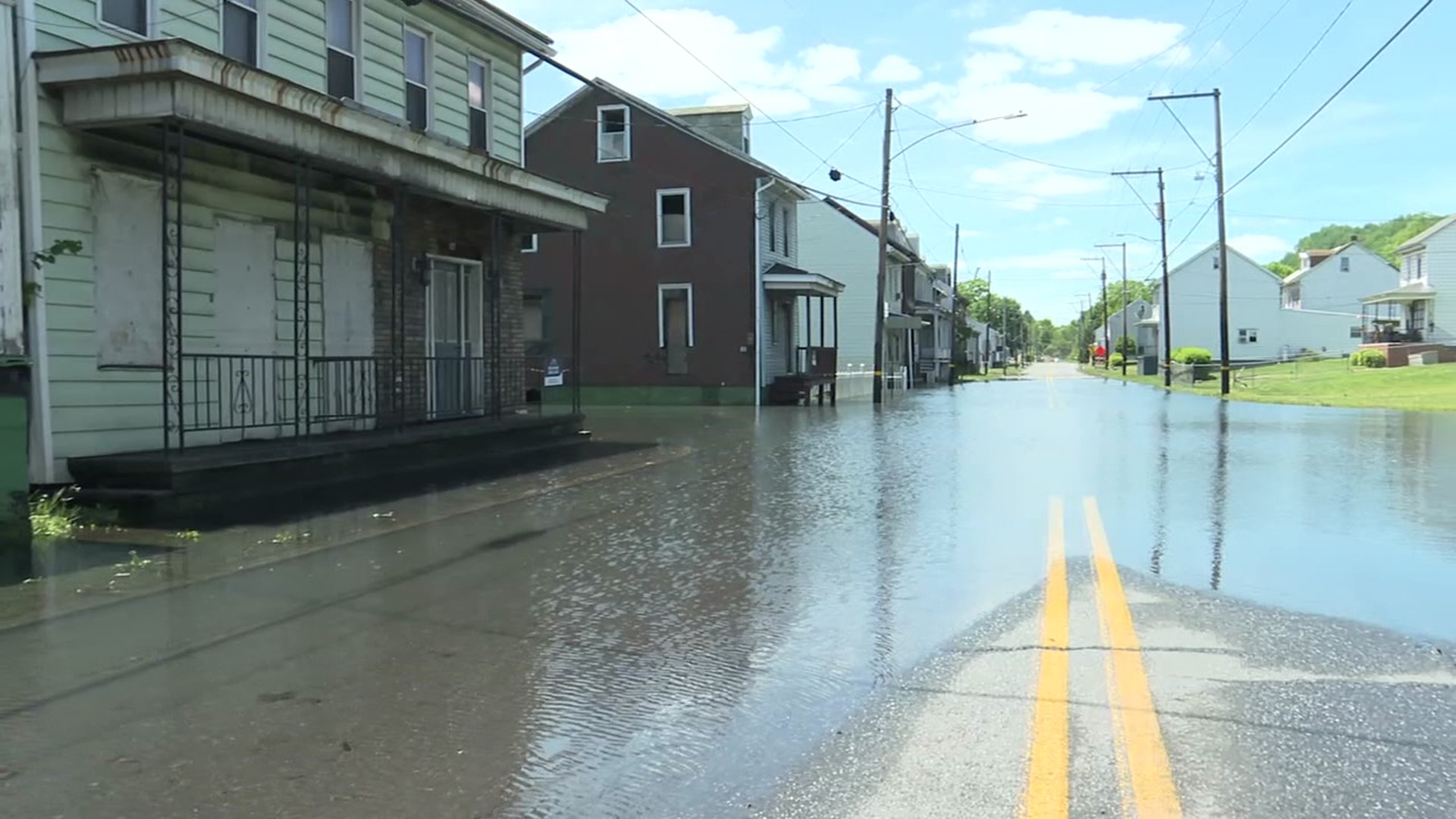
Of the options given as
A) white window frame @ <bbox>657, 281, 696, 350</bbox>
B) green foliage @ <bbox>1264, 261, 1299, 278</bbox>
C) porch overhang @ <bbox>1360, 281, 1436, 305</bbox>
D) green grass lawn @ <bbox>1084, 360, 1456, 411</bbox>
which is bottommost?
green grass lawn @ <bbox>1084, 360, 1456, 411</bbox>

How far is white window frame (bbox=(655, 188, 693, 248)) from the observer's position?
33062 millimetres

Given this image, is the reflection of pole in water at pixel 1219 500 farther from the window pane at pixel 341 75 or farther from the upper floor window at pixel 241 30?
the window pane at pixel 341 75

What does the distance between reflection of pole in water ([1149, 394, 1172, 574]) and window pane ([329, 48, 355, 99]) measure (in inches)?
419

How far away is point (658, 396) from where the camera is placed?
1309 inches

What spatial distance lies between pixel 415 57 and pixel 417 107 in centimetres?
70

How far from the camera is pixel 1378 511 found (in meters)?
10.6

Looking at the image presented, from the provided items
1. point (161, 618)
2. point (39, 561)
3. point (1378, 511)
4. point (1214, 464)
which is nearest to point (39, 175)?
point (39, 561)

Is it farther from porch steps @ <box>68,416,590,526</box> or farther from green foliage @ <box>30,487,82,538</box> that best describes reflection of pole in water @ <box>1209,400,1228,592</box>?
green foliage @ <box>30,487,82,538</box>

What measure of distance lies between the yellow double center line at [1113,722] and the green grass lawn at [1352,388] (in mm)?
24507

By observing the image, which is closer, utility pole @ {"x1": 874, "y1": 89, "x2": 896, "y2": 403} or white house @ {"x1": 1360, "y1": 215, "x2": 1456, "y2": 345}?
utility pole @ {"x1": 874, "y1": 89, "x2": 896, "y2": 403}

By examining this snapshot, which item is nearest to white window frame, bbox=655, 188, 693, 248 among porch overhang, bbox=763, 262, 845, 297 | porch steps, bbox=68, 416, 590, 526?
porch overhang, bbox=763, 262, 845, 297

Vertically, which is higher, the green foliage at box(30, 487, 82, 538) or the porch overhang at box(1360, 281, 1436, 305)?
the porch overhang at box(1360, 281, 1436, 305)

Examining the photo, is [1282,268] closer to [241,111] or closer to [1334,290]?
[1334,290]

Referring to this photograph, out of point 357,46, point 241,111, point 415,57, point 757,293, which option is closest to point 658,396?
point 757,293
